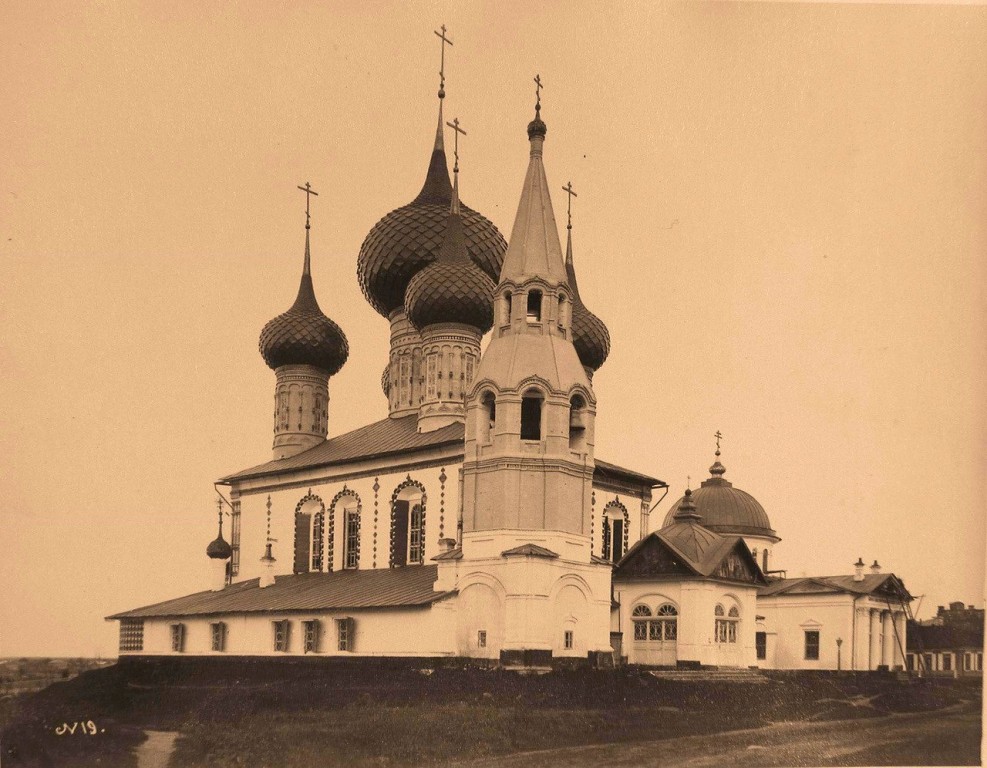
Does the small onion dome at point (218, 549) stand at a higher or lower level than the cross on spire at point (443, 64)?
lower

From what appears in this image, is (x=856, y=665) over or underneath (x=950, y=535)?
underneath

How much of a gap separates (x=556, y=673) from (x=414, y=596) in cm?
264

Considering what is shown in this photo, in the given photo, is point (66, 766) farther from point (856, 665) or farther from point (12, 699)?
point (856, 665)

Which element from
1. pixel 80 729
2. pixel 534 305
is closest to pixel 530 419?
pixel 534 305

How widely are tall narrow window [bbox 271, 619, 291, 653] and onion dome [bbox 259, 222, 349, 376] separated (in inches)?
228

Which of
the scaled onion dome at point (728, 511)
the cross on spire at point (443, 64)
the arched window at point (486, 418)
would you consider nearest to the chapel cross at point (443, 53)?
the cross on spire at point (443, 64)

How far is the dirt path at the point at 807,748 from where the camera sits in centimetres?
1502

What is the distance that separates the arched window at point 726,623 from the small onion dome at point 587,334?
5.48 metres

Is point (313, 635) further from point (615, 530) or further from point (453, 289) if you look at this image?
point (453, 289)

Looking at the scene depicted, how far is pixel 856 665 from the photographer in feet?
79.9

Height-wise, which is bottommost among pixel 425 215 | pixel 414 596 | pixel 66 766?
pixel 66 766

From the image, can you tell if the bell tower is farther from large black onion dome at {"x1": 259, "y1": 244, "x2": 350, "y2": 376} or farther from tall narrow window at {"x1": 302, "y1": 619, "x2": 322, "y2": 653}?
large black onion dome at {"x1": 259, "y1": 244, "x2": 350, "y2": 376}

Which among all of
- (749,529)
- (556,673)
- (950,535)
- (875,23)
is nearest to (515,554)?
(556,673)

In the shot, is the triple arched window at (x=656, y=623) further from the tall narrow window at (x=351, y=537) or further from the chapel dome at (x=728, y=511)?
the chapel dome at (x=728, y=511)
